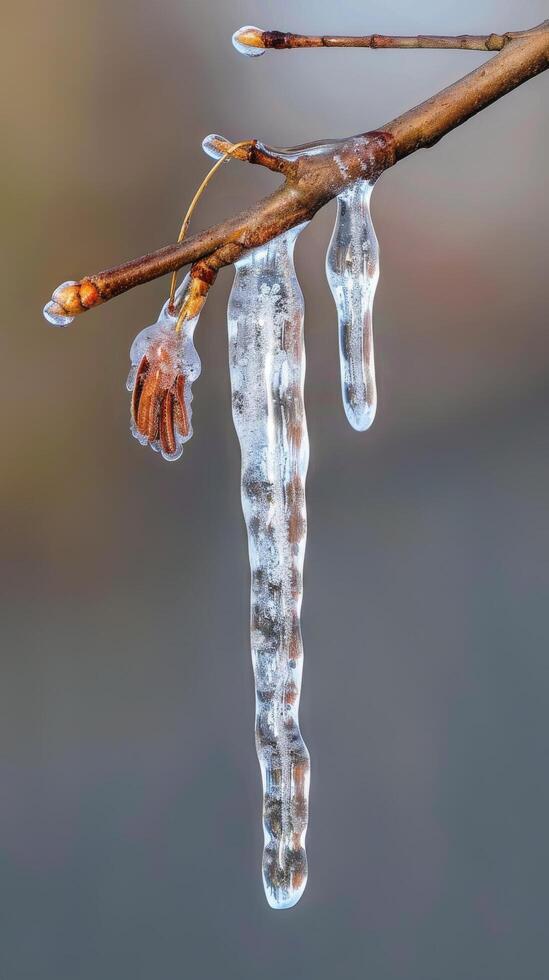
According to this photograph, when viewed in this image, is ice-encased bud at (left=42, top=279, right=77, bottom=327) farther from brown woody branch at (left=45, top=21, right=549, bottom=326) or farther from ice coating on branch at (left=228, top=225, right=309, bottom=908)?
ice coating on branch at (left=228, top=225, right=309, bottom=908)

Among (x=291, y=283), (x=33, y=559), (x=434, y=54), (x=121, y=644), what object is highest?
(x=434, y=54)

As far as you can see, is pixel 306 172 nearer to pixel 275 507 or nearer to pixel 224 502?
pixel 275 507

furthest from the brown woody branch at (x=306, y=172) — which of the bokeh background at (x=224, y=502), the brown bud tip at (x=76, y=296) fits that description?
the bokeh background at (x=224, y=502)

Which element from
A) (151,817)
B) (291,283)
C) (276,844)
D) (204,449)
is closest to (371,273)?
(291,283)

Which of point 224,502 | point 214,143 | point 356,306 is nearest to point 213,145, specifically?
point 214,143

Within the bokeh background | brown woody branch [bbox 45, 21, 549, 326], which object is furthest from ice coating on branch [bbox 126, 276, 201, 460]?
the bokeh background

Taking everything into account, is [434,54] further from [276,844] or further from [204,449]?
[276,844]

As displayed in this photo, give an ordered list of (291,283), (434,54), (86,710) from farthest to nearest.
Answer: (86,710) → (434,54) → (291,283)
